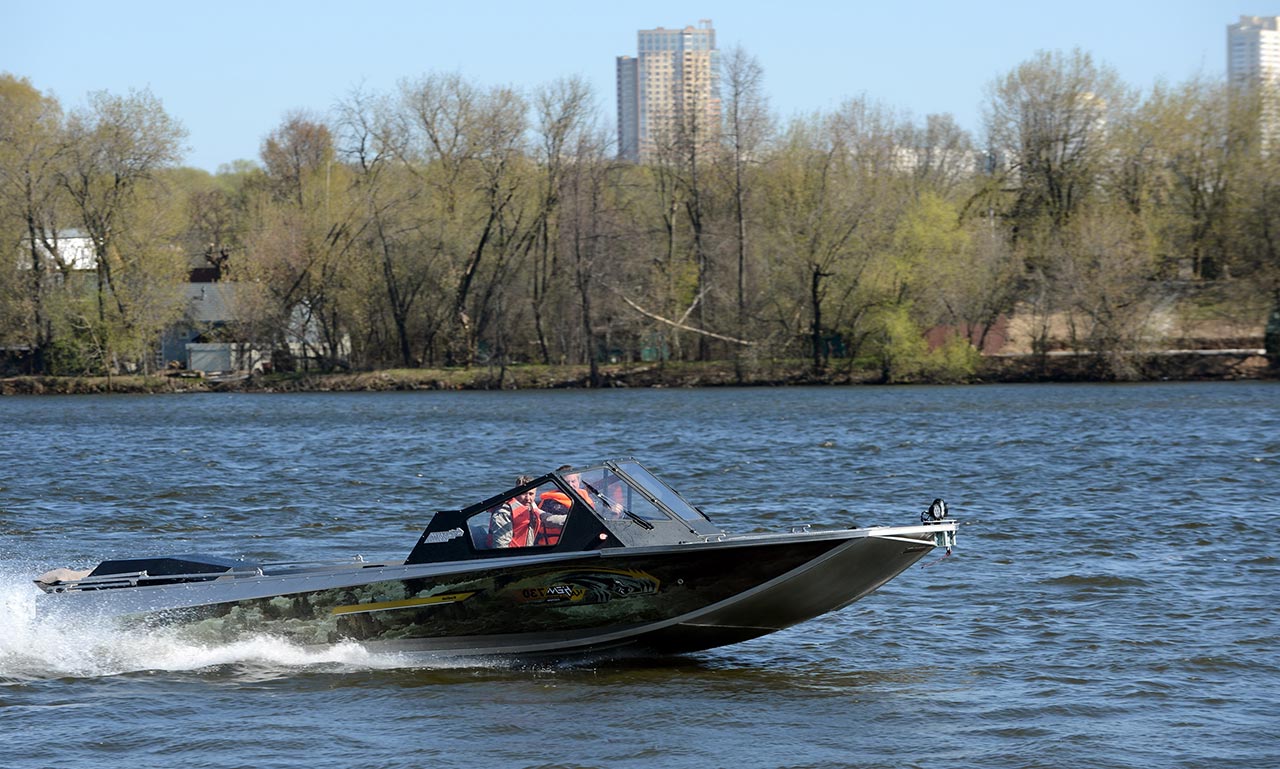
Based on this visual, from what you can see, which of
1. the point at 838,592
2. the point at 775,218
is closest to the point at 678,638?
the point at 838,592

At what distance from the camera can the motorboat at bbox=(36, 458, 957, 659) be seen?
38.3ft

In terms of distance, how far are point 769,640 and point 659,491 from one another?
2.29m

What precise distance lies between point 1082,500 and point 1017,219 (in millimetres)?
47230

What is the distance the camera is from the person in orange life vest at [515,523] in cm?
1193

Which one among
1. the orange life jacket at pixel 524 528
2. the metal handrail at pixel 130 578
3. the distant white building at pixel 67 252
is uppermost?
the distant white building at pixel 67 252

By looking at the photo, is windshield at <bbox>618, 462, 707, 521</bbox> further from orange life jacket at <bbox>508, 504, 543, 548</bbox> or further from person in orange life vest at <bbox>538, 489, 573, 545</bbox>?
orange life jacket at <bbox>508, 504, 543, 548</bbox>

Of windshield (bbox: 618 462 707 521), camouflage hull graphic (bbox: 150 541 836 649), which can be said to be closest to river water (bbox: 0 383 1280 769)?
camouflage hull graphic (bbox: 150 541 836 649)

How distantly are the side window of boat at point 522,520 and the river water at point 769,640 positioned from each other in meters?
1.26

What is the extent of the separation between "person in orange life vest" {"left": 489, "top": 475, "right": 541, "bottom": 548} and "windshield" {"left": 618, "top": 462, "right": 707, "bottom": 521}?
896mm

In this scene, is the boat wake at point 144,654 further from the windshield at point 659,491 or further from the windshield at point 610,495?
the windshield at point 659,491

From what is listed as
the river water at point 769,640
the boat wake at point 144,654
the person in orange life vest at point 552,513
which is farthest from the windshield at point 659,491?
the boat wake at point 144,654

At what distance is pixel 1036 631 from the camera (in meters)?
14.0

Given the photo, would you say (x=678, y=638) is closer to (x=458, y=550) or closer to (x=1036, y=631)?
(x=458, y=550)

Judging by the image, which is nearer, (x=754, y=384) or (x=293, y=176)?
(x=754, y=384)
